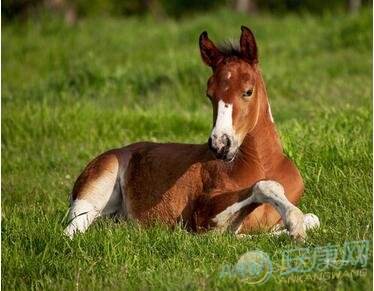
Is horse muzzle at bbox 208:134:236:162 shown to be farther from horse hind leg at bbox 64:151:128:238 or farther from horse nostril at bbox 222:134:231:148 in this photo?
horse hind leg at bbox 64:151:128:238

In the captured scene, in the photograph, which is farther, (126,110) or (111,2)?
(111,2)

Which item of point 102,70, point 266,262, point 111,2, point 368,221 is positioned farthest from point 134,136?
point 111,2

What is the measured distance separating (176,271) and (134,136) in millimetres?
5543

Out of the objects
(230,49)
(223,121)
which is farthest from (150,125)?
(223,121)

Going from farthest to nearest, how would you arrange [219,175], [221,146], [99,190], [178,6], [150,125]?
[178,6] < [150,125] < [99,190] < [219,175] < [221,146]

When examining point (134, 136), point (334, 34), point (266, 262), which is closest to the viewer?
point (266, 262)

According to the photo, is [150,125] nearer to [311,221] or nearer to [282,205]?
[311,221]

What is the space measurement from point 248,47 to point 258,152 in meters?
0.73

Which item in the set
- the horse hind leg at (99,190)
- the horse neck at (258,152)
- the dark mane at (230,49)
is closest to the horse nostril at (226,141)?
the horse neck at (258,152)

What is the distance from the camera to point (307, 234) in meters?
6.43

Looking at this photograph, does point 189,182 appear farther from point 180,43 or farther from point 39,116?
point 180,43

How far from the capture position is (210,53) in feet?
22.6

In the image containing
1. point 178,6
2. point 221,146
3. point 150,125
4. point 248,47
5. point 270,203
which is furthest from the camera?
point 178,6

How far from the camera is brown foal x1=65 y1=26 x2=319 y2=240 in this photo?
6504mm
